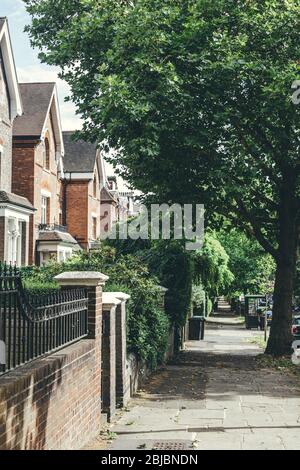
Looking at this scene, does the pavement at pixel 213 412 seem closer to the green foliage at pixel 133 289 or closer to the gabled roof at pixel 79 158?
the green foliage at pixel 133 289

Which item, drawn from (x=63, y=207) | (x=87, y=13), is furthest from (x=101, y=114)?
(x=63, y=207)

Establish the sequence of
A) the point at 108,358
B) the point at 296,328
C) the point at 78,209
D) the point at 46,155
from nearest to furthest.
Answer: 1. the point at 108,358
2. the point at 296,328
3. the point at 46,155
4. the point at 78,209

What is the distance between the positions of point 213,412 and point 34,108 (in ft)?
91.0

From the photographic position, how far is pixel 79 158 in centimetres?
4378

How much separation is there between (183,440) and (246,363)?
37.9ft

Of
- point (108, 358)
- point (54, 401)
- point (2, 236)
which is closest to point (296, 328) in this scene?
point (2, 236)

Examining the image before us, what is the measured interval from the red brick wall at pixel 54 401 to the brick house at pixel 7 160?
20093 mm

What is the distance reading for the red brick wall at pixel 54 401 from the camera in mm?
5180

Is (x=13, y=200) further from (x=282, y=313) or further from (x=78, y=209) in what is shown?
(x=282, y=313)

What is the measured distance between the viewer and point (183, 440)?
846 cm

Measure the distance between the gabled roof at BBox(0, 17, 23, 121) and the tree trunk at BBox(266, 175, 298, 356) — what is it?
48.3ft

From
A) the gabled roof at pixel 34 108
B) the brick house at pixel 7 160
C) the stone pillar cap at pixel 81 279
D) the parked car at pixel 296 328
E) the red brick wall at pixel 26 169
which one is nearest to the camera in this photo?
the stone pillar cap at pixel 81 279

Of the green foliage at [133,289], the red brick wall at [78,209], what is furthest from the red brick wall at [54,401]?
the red brick wall at [78,209]
